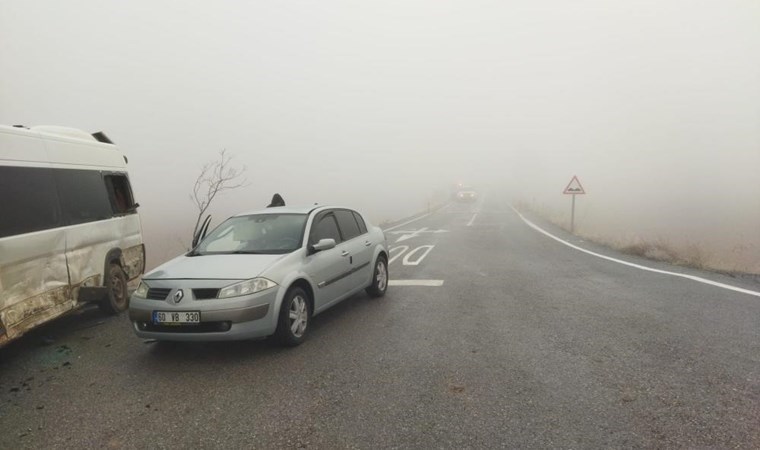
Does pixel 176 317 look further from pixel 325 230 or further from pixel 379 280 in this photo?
pixel 379 280

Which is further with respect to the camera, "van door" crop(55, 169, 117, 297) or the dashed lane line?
the dashed lane line

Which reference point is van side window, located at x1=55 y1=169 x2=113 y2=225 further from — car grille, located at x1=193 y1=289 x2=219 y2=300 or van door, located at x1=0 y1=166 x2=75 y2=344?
car grille, located at x1=193 y1=289 x2=219 y2=300

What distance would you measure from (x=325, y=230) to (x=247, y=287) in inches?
68.7

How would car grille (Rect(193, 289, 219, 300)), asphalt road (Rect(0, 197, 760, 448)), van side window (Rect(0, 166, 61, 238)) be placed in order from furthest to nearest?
van side window (Rect(0, 166, 61, 238)) < car grille (Rect(193, 289, 219, 300)) < asphalt road (Rect(0, 197, 760, 448))

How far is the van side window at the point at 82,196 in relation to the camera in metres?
5.86

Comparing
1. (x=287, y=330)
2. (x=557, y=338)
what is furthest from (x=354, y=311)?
(x=557, y=338)

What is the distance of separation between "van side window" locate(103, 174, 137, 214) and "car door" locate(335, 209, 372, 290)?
11.2ft

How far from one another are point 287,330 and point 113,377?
1.66 meters

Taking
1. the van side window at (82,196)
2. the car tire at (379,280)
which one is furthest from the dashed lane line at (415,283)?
the van side window at (82,196)

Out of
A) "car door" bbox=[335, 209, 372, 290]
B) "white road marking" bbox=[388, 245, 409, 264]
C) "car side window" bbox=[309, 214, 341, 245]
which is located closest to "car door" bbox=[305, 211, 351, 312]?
"car side window" bbox=[309, 214, 341, 245]

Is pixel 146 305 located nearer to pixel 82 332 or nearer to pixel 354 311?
pixel 82 332

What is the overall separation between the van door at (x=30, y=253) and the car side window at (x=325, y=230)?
292 cm

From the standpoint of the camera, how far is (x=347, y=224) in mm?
6922

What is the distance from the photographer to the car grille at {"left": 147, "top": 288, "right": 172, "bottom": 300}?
4789 mm
